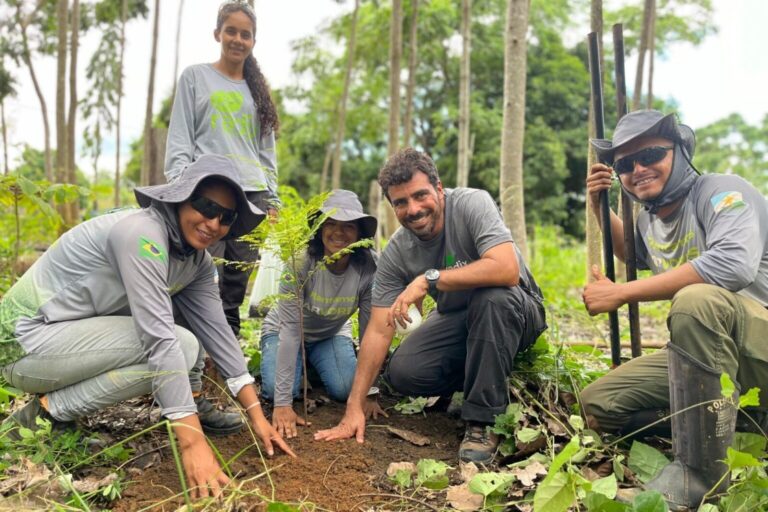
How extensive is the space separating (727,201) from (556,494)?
1505 millimetres

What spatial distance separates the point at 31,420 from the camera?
9.62ft

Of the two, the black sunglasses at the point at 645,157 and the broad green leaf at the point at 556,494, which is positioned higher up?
the black sunglasses at the point at 645,157

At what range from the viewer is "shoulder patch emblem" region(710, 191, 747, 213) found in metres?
2.68

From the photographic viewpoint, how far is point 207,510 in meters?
2.25

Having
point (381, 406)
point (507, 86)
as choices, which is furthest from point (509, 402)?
point (507, 86)

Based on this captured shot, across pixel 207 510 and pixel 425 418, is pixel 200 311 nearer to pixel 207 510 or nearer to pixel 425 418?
pixel 207 510

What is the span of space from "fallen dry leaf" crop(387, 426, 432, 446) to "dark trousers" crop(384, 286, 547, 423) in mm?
281

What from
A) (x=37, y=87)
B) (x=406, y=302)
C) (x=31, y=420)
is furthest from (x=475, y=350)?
(x=37, y=87)

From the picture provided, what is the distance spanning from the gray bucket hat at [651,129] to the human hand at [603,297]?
682mm

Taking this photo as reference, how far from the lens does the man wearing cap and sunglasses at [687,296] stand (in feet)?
8.14

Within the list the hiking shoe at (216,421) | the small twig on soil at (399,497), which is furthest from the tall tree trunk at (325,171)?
the small twig on soil at (399,497)

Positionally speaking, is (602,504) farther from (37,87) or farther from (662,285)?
(37,87)

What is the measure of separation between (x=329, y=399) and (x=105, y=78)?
17866 millimetres

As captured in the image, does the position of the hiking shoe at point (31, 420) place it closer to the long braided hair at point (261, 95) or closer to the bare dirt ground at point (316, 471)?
the bare dirt ground at point (316, 471)
